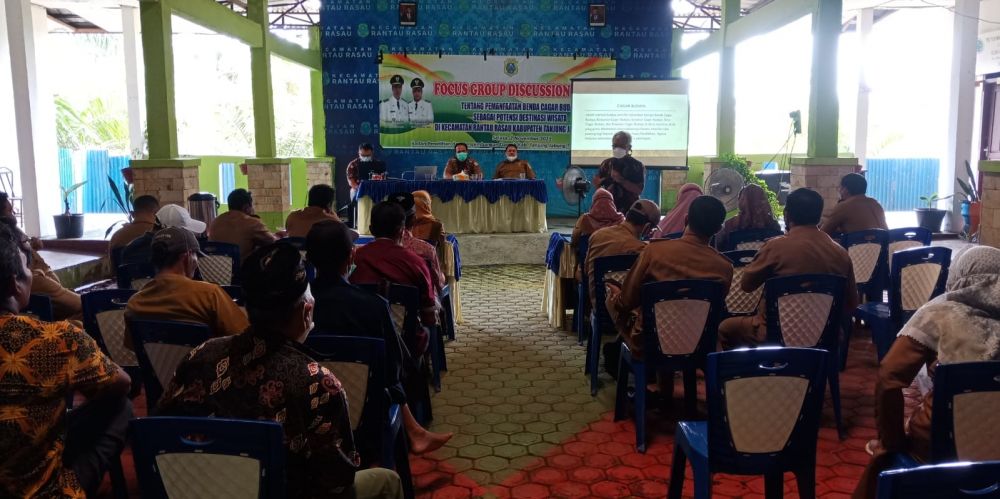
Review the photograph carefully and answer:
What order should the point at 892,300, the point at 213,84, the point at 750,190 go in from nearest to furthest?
the point at 892,300
the point at 750,190
the point at 213,84

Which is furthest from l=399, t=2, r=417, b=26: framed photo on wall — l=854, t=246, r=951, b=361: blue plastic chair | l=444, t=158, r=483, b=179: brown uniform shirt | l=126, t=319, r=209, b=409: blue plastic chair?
l=126, t=319, r=209, b=409: blue plastic chair

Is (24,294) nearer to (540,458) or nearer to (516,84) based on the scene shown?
(540,458)

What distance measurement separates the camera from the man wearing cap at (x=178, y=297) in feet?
8.41

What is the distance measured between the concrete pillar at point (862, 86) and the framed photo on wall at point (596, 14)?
4741mm

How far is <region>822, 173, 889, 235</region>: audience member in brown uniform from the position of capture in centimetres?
490

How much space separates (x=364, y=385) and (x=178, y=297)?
0.88 metres

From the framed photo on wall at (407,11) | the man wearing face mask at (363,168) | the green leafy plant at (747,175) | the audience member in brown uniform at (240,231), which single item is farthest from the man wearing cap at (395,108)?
the audience member in brown uniform at (240,231)

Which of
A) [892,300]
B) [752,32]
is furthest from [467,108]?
[892,300]

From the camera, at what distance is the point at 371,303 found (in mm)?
2455

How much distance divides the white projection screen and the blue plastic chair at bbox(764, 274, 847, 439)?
687 centimetres

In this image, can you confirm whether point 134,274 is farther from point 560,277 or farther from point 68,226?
point 68,226

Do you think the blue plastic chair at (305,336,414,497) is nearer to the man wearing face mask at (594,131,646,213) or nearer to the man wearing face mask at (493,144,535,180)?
the man wearing face mask at (594,131,646,213)

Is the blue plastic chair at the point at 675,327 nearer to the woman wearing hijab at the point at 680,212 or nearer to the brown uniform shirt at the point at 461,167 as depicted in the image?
the woman wearing hijab at the point at 680,212

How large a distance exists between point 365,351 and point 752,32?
338 inches
